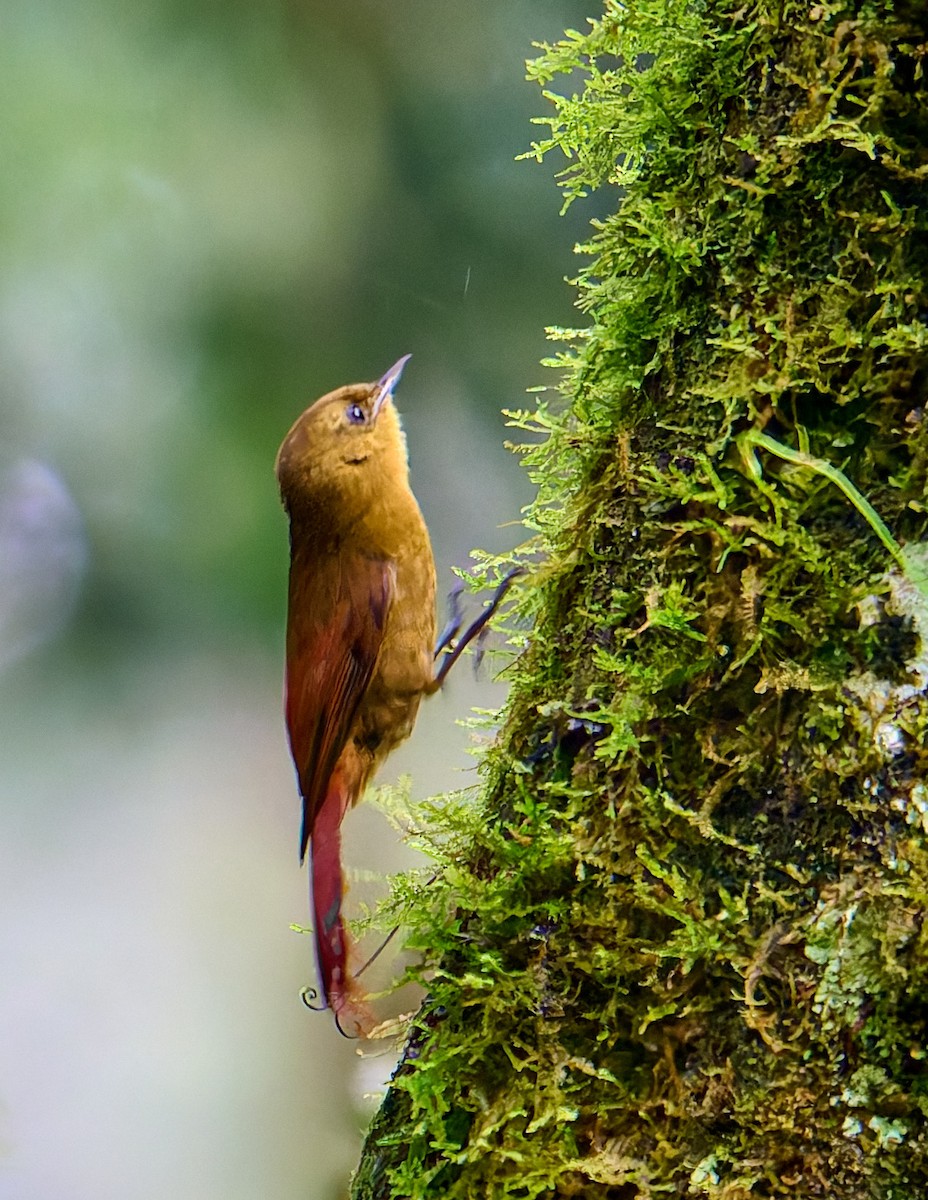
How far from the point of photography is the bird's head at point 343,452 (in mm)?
1391

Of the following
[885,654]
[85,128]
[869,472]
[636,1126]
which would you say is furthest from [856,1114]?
[85,128]

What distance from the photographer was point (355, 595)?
4.47ft

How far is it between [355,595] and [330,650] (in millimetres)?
84

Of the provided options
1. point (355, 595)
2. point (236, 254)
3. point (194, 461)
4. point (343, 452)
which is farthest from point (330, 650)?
point (236, 254)

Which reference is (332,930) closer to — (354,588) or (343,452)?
(354,588)

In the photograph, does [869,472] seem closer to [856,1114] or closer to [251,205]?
[856,1114]

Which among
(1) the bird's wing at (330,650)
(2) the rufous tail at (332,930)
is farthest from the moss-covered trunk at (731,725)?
(1) the bird's wing at (330,650)

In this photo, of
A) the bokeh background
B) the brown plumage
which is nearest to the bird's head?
the brown plumage

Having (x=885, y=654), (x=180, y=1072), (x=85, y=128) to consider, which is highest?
(x=85, y=128)

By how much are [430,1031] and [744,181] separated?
0.65 metres

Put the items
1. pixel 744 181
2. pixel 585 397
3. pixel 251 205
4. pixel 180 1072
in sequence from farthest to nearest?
pixel 251 205 < pixel 180 1072 < pixel 585 397 < pixel 744 181

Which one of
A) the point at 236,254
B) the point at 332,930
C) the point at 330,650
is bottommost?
the point at 332,930

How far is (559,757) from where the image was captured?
0.71 m

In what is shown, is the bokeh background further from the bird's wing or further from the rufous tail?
the rufous tail
